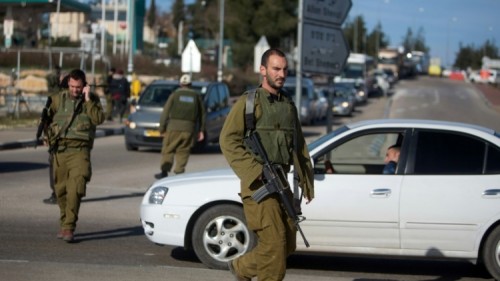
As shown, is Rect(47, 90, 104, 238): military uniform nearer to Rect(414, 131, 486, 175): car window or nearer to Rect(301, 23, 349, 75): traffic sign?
Rect(414, 131, 486, 175): car window

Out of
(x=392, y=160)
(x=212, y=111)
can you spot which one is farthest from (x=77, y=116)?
(x=212, y=111)

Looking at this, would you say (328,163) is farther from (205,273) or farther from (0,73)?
(0,73)

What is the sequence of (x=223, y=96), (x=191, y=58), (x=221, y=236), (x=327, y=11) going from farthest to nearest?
(x=191, y=58) → (x=223, y=96) → (x=327, y=11) → (x=221, y=236)

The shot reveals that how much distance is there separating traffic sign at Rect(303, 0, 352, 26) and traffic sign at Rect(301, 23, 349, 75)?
0.38 ft

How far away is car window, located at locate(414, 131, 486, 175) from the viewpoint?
843 cm

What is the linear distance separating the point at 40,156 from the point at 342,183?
1244 centimetres

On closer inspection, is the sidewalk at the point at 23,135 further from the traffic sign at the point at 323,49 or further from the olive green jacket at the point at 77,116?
the olive green jacket at the point at 77,116

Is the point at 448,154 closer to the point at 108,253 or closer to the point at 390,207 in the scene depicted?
the point at 390,207

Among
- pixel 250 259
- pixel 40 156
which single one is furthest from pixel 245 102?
pixel 40 156

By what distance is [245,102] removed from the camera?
6.20 meters

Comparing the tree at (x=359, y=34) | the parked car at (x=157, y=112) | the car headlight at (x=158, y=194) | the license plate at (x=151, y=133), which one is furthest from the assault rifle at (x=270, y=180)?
the tree at (x=359, y=34)

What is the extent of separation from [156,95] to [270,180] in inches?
675

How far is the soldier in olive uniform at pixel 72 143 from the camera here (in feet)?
31.4

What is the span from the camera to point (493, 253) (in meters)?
8.24
